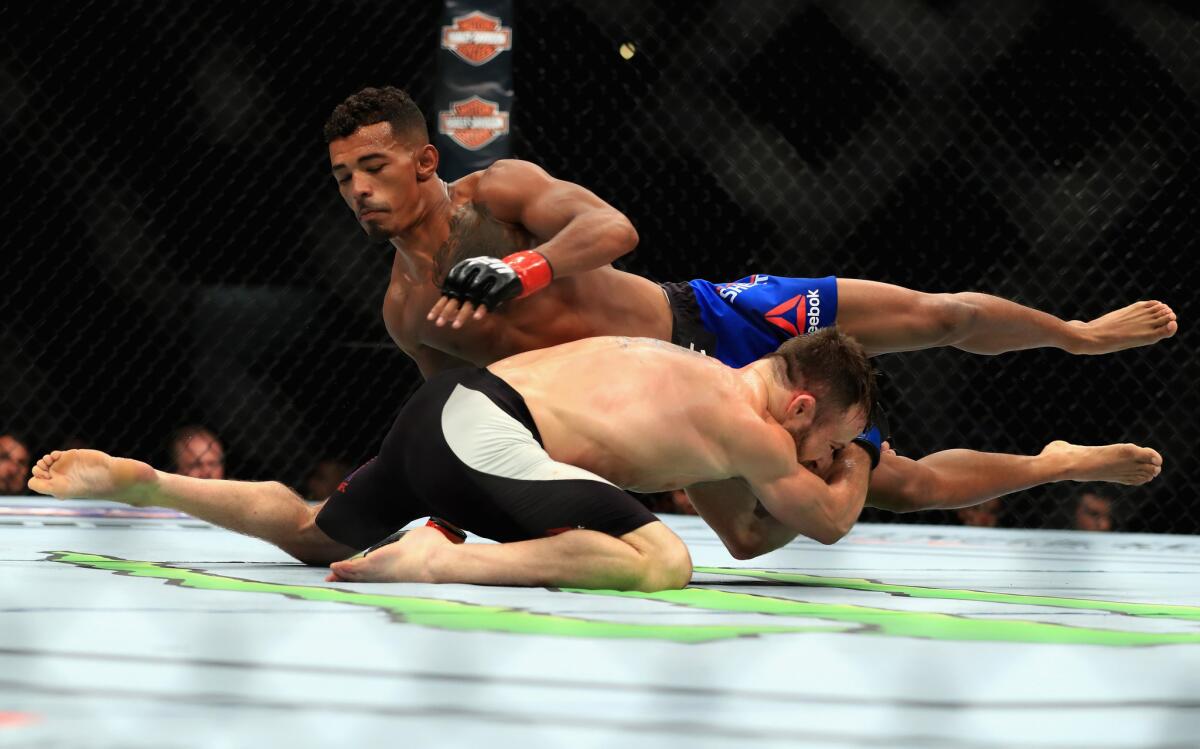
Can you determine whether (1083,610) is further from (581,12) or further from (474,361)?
(581,12)

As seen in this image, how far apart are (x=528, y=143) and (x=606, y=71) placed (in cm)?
34

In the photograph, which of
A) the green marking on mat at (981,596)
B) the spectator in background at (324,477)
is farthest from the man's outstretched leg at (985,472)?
the spectator in background at (324,477)

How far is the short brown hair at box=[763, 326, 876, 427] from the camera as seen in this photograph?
1.67 metres

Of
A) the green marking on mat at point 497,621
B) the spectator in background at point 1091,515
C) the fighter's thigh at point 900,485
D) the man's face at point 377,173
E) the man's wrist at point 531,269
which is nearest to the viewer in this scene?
the green marking on mat at point 497,621

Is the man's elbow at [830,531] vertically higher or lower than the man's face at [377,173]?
higher

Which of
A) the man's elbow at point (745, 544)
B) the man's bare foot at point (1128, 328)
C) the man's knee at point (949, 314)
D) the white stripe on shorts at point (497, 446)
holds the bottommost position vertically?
the man's elbow at point (745, 544)

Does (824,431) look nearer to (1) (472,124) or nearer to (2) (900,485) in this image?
(2) (900,485)

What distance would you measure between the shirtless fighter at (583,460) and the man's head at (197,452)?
2.14 metres

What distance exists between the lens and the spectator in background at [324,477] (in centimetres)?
397

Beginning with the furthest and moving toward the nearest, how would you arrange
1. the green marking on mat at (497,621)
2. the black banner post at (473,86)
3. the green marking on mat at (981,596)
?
1. the black banner post at (473,86)
2. the green marking on mat at (981,596)
3. the green marking on mat at (497,621)

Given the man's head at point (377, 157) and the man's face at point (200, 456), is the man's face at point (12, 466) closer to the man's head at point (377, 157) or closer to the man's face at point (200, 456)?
the man's face at point (200, 456)

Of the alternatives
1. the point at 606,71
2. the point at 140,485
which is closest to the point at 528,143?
the point at 606,71

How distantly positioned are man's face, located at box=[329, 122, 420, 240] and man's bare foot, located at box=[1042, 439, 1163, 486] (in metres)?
1.07

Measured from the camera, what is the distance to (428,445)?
1.60 meters
